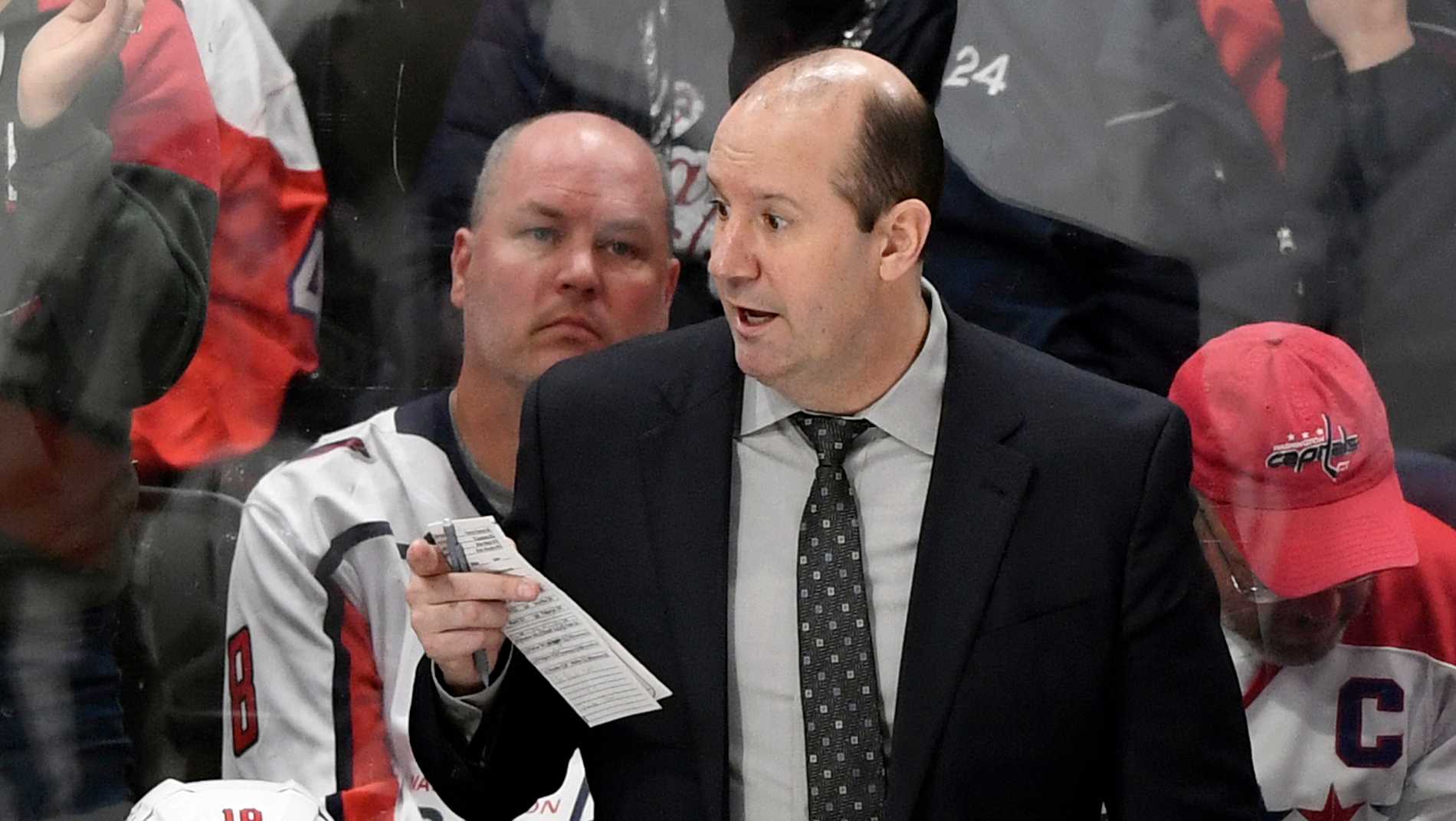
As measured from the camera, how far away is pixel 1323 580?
8.37ft

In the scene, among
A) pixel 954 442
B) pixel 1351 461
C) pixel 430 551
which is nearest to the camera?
pixel 430 551

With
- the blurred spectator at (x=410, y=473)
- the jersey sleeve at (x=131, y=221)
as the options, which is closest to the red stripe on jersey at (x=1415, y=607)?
the blurred spectator at (x=410, y=473)

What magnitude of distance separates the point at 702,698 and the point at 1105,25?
1.38 metres

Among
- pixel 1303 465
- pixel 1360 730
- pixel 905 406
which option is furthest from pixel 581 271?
pixel 1360 730

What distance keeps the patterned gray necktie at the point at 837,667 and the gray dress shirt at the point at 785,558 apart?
0.05ft

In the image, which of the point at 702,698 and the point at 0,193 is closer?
the point at 702,698

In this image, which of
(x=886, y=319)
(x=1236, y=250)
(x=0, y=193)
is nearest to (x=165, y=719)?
(x=0, y=193)

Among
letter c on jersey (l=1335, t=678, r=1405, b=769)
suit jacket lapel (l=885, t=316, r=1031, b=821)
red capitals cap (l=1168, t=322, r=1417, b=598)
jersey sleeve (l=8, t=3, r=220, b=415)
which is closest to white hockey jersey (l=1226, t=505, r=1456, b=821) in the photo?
letter c on jersey (l=1335, t=678, r=1405, b=769)

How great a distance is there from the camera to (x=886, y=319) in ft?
6.02

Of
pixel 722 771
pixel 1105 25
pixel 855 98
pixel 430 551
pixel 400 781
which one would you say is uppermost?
pixel 1105 25

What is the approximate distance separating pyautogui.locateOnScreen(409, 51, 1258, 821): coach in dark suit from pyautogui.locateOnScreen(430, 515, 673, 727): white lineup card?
4 cm

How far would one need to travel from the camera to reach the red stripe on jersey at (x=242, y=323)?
2625 mm

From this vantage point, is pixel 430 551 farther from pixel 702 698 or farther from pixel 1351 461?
pixel 1351 461

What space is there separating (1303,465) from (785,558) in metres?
1.11
